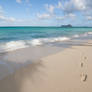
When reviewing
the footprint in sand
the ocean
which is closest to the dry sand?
the footprint in sand

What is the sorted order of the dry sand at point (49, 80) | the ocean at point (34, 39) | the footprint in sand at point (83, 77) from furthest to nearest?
the ocean at point (34, 39), the footprint in sand at point (83, 77), the dry sand at point (49, 80)

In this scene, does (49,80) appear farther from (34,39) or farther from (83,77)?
(34,39)

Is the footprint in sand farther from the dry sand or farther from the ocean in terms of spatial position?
the ocean

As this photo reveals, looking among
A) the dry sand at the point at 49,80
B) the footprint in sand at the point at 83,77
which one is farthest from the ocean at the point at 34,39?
the footprint in sand at the point at 83,77

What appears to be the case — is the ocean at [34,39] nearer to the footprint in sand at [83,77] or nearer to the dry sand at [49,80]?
the dry sand at [49,80]

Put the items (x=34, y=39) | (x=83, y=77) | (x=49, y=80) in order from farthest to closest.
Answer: (x=34, y=39)
(x=83, y=77)
(x=49, y=80)

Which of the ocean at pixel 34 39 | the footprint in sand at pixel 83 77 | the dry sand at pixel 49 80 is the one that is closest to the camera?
the dry sand at pixel 49 80

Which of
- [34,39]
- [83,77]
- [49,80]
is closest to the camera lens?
[49,80]

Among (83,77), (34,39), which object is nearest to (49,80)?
(83,77)

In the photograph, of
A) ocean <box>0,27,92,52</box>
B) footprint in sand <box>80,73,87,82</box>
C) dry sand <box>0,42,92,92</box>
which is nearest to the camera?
dry sand <box>0,42,92,92</box>

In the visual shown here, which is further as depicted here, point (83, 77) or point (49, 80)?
point (83, 77)

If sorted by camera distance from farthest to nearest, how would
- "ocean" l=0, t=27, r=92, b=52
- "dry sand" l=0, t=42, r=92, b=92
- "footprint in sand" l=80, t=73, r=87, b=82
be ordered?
1. "ocean" l=0, t=27, r=92, b=52
2. "footprint in sand" l=80, t=73, r=87, b=82
3. "dry sand" l=0, t=42, r=92, b=92

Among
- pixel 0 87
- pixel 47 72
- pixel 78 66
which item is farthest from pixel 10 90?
pixel 78 66

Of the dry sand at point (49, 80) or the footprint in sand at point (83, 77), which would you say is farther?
the footprint in sand at point (83, 77)
